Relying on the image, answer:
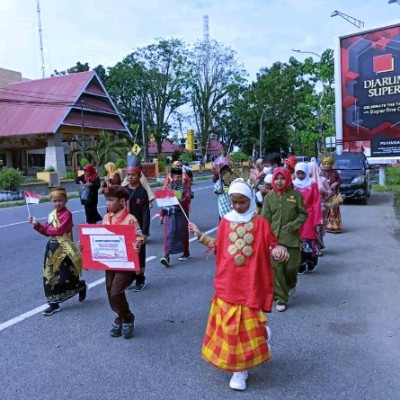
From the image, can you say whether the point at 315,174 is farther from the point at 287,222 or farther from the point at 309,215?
the point at 287,222

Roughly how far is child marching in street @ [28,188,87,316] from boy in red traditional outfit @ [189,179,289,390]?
7.29 feet

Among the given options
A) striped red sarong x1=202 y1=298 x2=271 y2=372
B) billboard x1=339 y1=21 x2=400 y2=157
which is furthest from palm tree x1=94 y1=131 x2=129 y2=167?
striped red sarong x1=202 y1=298 x2=271 y2=372

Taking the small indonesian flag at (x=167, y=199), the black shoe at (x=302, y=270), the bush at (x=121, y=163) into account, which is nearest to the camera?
the small indonesian flag at (x=167, y=199)

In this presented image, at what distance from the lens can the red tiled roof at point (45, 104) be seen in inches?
1391

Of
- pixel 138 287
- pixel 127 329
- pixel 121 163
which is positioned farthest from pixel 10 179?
pixel 127 329

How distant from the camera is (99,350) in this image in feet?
13.7

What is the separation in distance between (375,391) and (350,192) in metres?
12.7

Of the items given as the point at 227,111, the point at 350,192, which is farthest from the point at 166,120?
the point at 350,192

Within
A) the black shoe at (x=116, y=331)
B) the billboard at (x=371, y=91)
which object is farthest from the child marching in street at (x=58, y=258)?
the billboard at (x=371, y=91)

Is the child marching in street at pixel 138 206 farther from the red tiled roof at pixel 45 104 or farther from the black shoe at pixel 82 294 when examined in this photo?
the red tiled roof at pixel 45 104

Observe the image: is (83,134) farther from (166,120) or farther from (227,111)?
(227,111)

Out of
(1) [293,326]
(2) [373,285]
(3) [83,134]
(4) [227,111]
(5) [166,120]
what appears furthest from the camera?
(4) [227,111]

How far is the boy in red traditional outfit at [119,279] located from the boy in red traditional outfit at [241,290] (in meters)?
0.98

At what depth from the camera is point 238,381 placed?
11.3ft
